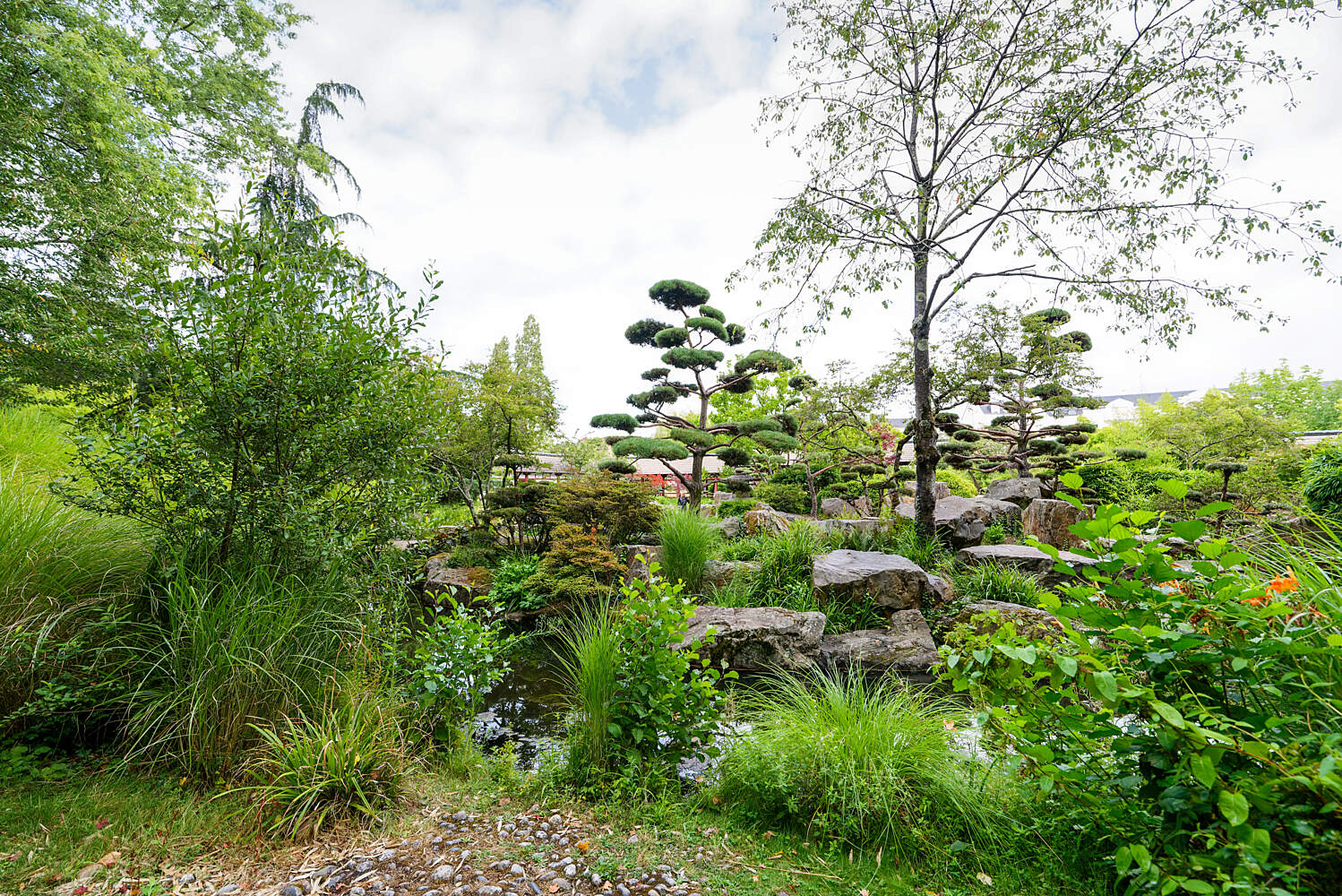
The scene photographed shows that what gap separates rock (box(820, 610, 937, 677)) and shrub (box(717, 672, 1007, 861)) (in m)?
2.42

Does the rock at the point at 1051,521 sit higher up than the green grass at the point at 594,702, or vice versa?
the rock at the point at 1051,521

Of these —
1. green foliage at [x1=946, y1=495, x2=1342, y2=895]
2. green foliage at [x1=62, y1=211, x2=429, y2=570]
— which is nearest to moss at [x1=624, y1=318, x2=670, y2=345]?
green foliage at [x1=62, y1=211, x2=429, y2=570]

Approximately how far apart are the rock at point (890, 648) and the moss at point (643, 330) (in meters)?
9.28

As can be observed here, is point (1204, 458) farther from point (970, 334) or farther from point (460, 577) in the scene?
point (460, 577)

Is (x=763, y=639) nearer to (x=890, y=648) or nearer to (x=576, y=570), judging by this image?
(x=890, y=648)

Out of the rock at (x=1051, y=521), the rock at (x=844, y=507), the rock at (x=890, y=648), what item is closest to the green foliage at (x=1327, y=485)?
the rock at (x=1051, y=521)

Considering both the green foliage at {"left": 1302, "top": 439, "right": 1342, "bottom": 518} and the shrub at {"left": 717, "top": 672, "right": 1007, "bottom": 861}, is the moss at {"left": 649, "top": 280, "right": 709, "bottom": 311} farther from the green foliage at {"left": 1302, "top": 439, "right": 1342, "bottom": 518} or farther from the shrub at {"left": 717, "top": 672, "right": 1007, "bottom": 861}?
the shrub at {"left": 717, "top": 672, "right": 1007, "bottom": 861}

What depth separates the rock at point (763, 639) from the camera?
15.3ft

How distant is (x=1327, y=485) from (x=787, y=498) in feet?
25.4

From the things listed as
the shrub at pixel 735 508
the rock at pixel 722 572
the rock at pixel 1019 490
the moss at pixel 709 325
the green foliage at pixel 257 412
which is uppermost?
the moss at pixel 709 325

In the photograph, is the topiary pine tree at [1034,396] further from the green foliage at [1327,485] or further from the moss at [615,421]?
the moss at [615,421]

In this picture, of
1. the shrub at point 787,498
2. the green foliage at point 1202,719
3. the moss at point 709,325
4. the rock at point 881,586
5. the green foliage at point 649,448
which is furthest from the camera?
the moss at point 709,325

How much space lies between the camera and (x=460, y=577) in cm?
774

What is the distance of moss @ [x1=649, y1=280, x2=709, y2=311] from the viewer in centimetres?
1291
